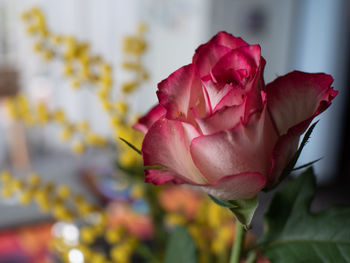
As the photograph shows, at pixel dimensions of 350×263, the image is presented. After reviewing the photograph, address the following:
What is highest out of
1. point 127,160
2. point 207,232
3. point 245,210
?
point 245,210

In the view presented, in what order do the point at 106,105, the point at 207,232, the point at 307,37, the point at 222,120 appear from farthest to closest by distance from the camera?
the point at 307,37, the point at 207,232, the point at 106,105, the point at 222,120

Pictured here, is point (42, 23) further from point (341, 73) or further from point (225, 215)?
point (341, 73)

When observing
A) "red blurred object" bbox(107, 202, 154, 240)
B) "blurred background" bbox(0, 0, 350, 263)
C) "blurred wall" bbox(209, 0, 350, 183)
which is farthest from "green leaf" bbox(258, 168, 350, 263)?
"blurred wall" bbox(209, 0, 350, 183)

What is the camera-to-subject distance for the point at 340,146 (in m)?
3.92

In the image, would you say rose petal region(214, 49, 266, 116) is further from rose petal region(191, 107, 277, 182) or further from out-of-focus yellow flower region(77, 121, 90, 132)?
out-of-focus yellow flower region(77, 121, 90, 132)

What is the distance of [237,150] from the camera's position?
0.22 metres

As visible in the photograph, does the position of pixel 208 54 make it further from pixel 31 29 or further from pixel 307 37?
pixel 307 37

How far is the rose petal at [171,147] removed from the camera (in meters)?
0.24

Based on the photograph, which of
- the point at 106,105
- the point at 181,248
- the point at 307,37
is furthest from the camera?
the point at 307,37

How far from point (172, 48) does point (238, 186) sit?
150 inches

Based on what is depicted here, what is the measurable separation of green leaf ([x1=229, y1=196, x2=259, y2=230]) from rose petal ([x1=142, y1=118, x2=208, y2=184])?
32mm

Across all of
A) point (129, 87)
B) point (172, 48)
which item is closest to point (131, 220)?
point (129, 87)

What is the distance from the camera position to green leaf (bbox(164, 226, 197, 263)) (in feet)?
1.19

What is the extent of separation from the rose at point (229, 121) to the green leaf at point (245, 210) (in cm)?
1
